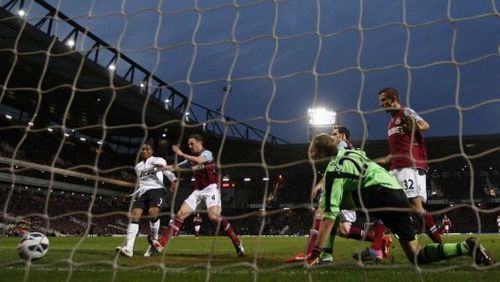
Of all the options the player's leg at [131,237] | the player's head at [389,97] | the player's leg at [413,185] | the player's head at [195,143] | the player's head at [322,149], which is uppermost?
the player's head at [389,97]

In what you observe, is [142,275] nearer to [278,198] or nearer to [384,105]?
[384,105]

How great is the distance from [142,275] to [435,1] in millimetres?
4009

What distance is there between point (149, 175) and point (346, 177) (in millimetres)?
4013

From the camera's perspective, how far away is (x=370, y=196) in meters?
4.51

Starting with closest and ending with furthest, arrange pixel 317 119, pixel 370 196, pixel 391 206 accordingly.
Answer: pixel 391 206
pixel 370 196
pixel 317 119

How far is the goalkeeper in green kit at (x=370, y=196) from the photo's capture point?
4.23 meters

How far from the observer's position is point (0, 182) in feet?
95.8

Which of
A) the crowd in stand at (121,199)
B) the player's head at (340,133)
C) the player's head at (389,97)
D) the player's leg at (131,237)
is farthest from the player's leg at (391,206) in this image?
the crowd in stand at (121,199)

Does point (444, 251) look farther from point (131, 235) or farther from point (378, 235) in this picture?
point (131, 235)

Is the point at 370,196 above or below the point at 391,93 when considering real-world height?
below

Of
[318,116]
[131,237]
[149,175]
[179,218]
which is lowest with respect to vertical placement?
[131,237]

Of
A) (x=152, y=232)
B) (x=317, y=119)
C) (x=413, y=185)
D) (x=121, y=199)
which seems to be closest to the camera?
(x=413, y=185)

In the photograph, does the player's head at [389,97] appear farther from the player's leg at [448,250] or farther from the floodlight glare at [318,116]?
the player's leg at [448,250]

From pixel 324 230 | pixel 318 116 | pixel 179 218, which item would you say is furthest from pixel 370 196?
pixel 179 218
